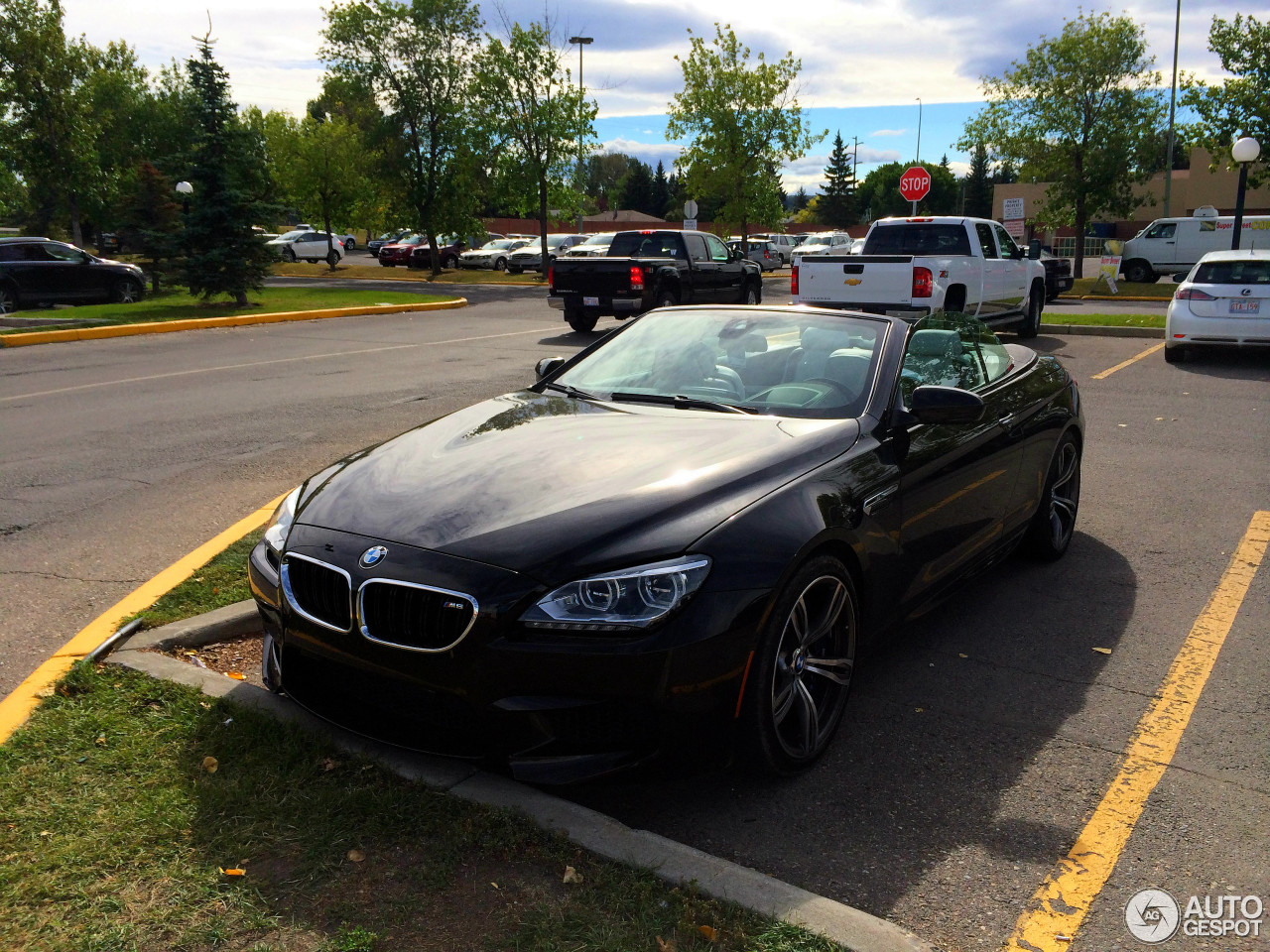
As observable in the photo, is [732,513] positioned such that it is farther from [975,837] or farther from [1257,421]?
[1257,421]

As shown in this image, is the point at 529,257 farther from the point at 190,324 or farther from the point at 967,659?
the point at 967,659

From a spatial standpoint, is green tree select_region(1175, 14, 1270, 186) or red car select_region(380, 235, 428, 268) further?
red car select_region(380, 235, 428, 268)

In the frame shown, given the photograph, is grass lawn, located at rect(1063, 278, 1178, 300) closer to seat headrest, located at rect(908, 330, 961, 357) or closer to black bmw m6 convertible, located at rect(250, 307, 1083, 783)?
seat headrest, located at rect(908, 330, 961, 357)

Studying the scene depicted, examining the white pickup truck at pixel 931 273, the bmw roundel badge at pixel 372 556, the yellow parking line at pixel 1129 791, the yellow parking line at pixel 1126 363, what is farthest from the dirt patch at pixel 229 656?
the yellow parking line at pixel 1126 363

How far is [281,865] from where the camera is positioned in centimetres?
284

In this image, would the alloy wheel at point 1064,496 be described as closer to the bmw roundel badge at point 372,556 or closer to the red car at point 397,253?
the bmw roundel badge at point 372,556

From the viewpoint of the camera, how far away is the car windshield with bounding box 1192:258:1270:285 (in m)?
13.6

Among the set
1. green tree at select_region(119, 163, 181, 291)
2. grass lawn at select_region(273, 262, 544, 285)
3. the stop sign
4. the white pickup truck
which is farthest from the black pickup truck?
grass lawn at select_region(273, 262, 544, 285)

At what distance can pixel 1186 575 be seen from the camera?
5.55 m

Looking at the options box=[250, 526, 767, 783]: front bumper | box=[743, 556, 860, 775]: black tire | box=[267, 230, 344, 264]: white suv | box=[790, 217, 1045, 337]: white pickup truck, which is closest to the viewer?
box=[250, 526, 767, 783]: front bumper

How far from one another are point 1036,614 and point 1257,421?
251 inches

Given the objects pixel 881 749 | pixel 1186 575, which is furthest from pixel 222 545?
pixel 1186 575

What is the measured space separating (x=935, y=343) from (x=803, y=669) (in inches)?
82.9

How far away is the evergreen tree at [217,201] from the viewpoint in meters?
20.9
